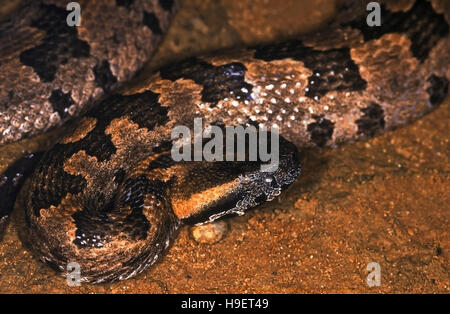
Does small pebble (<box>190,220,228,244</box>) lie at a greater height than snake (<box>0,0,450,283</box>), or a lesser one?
lesser

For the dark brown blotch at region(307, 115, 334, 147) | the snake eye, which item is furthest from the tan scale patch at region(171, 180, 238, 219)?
the dark brown blotch at region(307, 115, 334, 147)

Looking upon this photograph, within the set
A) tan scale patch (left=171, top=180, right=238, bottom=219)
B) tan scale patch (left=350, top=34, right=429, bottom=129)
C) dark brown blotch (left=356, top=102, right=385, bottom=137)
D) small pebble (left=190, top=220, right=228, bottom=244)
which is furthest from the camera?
dark brown blotch (left=356, top=102, right=385, bottom=137)

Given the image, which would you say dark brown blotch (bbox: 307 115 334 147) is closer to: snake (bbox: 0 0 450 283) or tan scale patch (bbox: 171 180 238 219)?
snake (bbox: 0 0 450 283)

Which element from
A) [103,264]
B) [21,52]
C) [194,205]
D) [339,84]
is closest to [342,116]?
[339,84]

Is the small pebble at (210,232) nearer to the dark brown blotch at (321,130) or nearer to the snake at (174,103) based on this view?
the snake at (174,103)

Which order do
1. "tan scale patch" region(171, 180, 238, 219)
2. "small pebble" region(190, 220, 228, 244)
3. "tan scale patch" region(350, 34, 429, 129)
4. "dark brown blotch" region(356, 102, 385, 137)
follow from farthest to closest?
"dark brown blotch" region(356, 102, 385, 137), "tan scale patch" region(350, 34, 429, 129), "small pebble" region(190, 220, 228, 244), "tan scale patch" region(171, 180, 238, 219)

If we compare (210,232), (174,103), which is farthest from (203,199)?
(174,103)

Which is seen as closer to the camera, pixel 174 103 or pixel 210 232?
pixel 210 232

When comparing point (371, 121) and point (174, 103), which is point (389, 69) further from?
point (174, 103)
